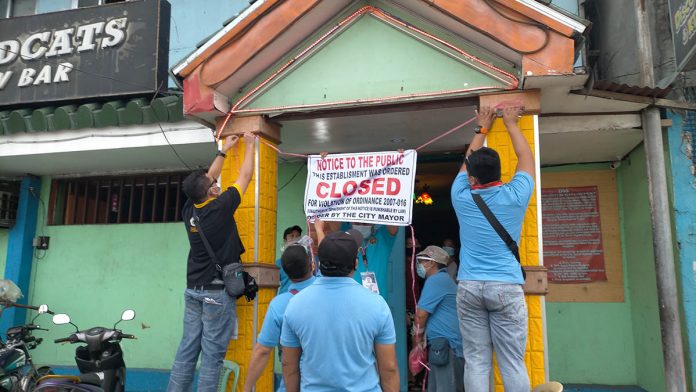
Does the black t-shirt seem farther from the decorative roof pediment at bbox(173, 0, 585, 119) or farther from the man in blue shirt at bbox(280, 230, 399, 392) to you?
the man in blue shirt at bbox(280, 230, 399, 392)

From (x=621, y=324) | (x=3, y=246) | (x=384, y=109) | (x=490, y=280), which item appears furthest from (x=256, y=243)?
(x=3, y=246)

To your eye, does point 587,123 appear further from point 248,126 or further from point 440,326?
point 248,126

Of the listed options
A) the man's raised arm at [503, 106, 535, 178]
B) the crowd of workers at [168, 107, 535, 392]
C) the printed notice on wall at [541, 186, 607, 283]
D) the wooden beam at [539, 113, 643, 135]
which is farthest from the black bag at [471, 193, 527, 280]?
the printed notice on wall at [541, 186, 607, 283]

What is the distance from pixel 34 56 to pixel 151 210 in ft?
8.72

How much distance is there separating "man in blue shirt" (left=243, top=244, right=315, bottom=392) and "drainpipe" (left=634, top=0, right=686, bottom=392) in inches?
146

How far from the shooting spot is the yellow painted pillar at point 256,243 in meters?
4.83

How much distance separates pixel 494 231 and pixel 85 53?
6.12 metres

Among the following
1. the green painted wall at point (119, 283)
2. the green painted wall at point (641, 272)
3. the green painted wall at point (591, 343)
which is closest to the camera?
the green painted wall at point (641, 272)

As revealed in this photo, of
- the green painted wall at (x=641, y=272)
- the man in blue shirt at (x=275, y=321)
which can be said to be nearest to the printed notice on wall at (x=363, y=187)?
the man in blue shirt at (x=275, y=321)

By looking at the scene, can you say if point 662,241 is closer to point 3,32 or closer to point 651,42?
point 651,42

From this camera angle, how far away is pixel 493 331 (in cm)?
365

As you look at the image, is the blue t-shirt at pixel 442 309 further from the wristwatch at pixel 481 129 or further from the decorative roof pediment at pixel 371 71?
the decorative roof pediment at pixel 371 71

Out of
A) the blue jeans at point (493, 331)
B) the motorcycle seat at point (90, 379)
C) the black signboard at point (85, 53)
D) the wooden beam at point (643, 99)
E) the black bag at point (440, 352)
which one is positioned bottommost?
the motorcycle seat at point (90, 379)

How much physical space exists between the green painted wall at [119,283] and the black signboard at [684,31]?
20.7 feet
